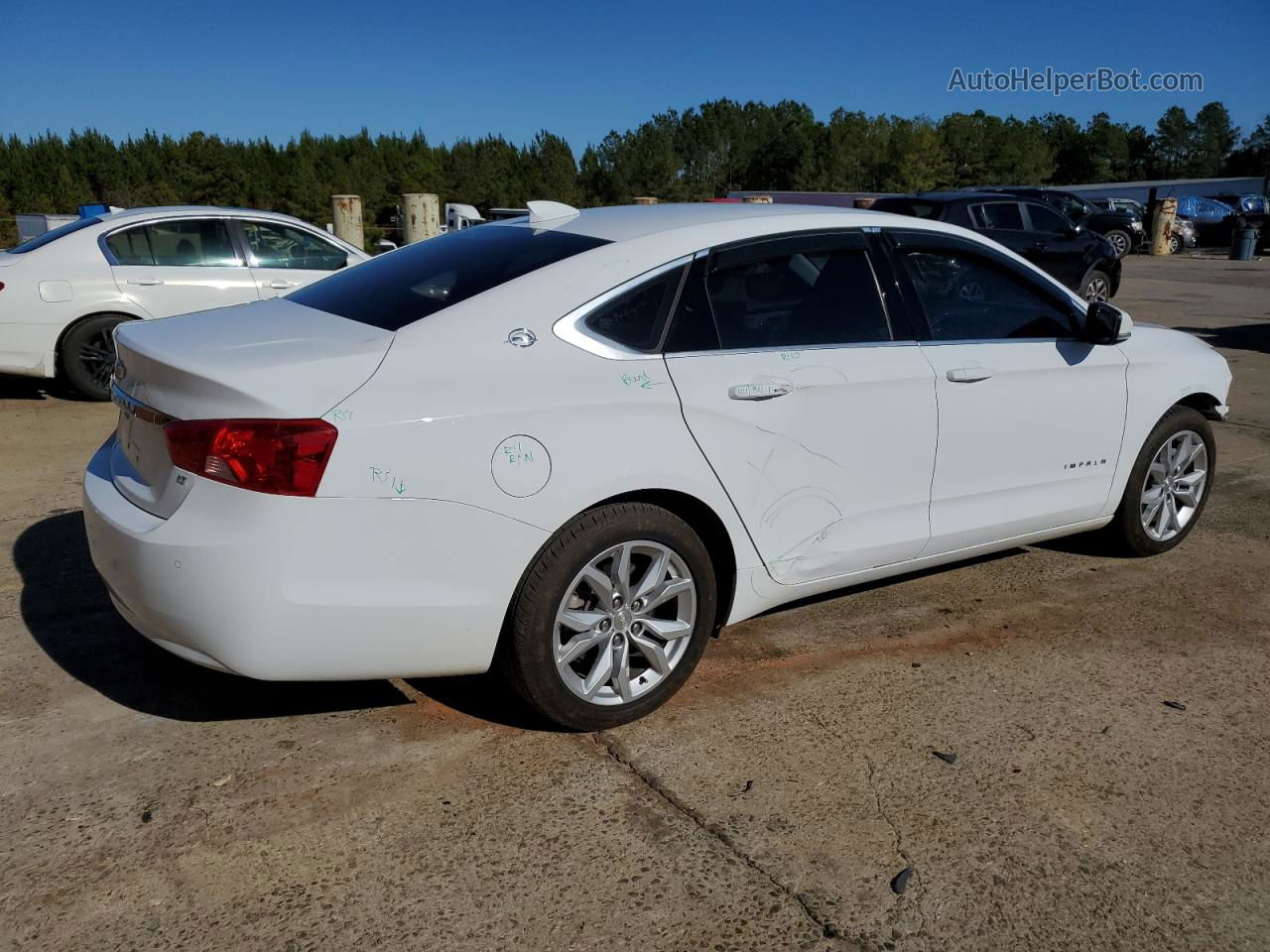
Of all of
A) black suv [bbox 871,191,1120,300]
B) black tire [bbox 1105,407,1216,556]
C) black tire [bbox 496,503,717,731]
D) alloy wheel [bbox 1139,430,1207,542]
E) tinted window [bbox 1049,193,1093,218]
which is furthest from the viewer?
tinted window [bbox 1049,193,1093,218]

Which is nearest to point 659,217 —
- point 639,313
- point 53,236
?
point 639,313

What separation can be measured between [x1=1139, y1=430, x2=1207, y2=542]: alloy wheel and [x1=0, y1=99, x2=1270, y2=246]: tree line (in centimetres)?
7396

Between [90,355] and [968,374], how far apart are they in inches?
274

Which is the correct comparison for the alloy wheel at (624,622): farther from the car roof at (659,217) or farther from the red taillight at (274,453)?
the car roof at (659,217)

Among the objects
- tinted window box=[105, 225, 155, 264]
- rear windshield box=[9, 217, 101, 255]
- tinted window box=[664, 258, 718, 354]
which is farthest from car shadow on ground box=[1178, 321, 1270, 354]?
rear windshield box=[9, 217, 101, 255]

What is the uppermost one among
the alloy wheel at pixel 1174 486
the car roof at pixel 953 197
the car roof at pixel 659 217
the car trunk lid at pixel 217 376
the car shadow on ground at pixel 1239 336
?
the car roof at pixel 953 197

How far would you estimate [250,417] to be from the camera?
9.20 ft

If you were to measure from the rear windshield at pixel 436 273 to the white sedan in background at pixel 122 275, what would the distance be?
A: 4.65m

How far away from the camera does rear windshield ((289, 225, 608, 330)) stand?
336 centimetres

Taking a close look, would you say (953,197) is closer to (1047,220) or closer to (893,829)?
(1047,220)

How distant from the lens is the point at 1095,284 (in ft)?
51.6

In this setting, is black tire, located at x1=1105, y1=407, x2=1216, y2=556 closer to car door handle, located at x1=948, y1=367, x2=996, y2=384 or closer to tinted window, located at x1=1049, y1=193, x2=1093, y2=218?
car door handle, located at x1=948, y1=367, x2=996, y2=384

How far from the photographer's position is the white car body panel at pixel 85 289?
26.2 feet

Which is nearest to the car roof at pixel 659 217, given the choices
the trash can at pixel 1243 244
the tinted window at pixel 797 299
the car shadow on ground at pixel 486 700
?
the tinted window at pixel 797 299
